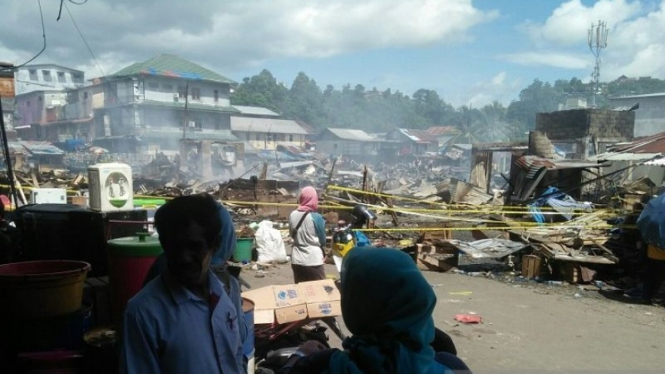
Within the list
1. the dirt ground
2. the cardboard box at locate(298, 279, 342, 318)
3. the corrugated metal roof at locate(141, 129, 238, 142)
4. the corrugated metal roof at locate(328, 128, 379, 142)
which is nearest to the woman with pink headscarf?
the dirt ground

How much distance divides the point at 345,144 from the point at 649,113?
32.3m

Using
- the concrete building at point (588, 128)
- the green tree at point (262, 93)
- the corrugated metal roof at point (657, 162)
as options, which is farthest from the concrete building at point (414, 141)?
the corrugated metal roof at point (657, 162)

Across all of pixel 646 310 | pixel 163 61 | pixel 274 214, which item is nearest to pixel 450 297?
pixel 646 310

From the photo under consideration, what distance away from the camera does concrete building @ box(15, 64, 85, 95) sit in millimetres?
61844

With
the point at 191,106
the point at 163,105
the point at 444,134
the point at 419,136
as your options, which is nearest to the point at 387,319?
the point at 163,105

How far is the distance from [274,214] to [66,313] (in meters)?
14.1

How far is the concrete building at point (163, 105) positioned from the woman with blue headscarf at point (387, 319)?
4239 centimetres

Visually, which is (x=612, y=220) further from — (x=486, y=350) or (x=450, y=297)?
(x=486, y=350)

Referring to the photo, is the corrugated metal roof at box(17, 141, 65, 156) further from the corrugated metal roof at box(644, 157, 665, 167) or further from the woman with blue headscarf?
the woman with blue headscarf

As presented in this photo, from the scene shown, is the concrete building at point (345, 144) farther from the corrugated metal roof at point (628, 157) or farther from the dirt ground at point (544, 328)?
the dirt ground at point (544, 328)

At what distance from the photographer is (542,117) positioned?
28.8m

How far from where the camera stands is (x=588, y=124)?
2583cm

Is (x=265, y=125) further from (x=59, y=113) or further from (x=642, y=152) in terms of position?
(x=642, y=152)

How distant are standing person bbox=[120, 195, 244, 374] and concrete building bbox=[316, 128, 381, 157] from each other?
58597 mm
